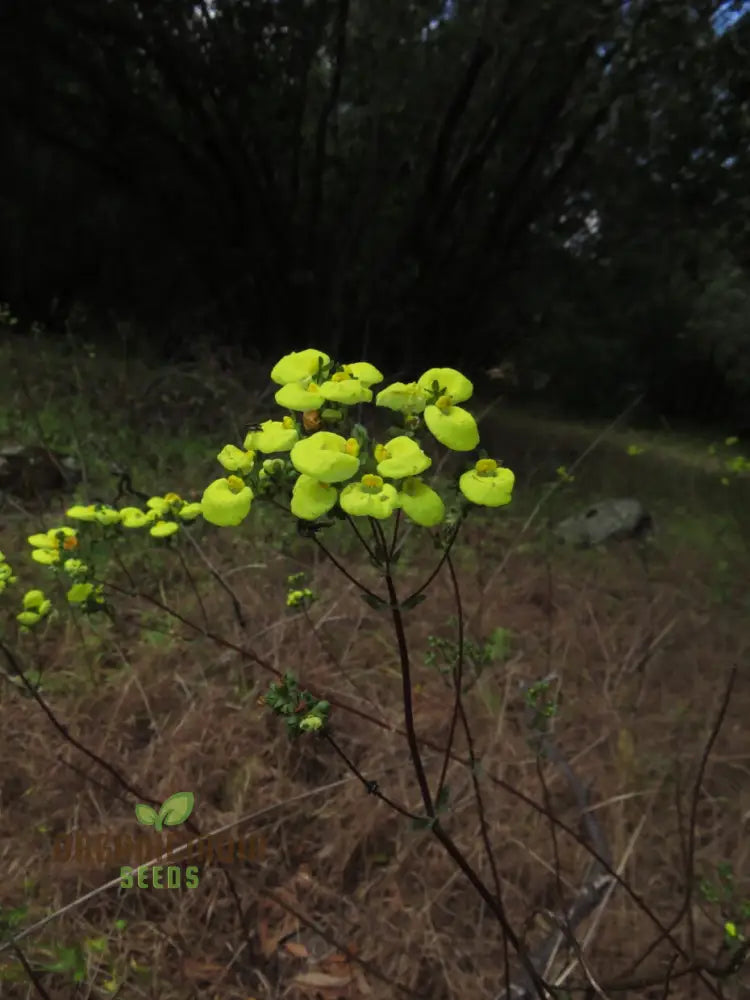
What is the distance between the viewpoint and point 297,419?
87 cm

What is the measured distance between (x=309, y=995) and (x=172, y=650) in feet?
3.38

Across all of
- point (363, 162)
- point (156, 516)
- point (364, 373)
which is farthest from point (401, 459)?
point (363, 162)

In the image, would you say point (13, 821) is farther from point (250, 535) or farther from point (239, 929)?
point (250, 535)

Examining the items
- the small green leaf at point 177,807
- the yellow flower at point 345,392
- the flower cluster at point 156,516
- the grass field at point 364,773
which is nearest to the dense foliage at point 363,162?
the grass field at point 364,773

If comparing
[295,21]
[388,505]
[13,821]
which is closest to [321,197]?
[295,21]

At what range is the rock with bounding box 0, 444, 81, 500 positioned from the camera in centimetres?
305

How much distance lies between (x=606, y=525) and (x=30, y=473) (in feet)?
9.34

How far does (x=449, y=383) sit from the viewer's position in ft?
2.84

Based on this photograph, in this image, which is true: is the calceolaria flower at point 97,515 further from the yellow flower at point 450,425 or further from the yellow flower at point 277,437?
the yellow flower at point 450,425

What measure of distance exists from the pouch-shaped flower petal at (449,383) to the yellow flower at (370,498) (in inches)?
5.9

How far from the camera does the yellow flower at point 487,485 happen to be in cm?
80

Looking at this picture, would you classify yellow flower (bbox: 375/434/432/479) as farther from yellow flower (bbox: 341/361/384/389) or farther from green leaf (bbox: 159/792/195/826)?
green leaf (bbox: 159/792/195/826)

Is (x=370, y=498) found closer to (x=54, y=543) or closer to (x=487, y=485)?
(x=487, y=485)

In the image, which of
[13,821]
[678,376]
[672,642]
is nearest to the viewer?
[13,821]
